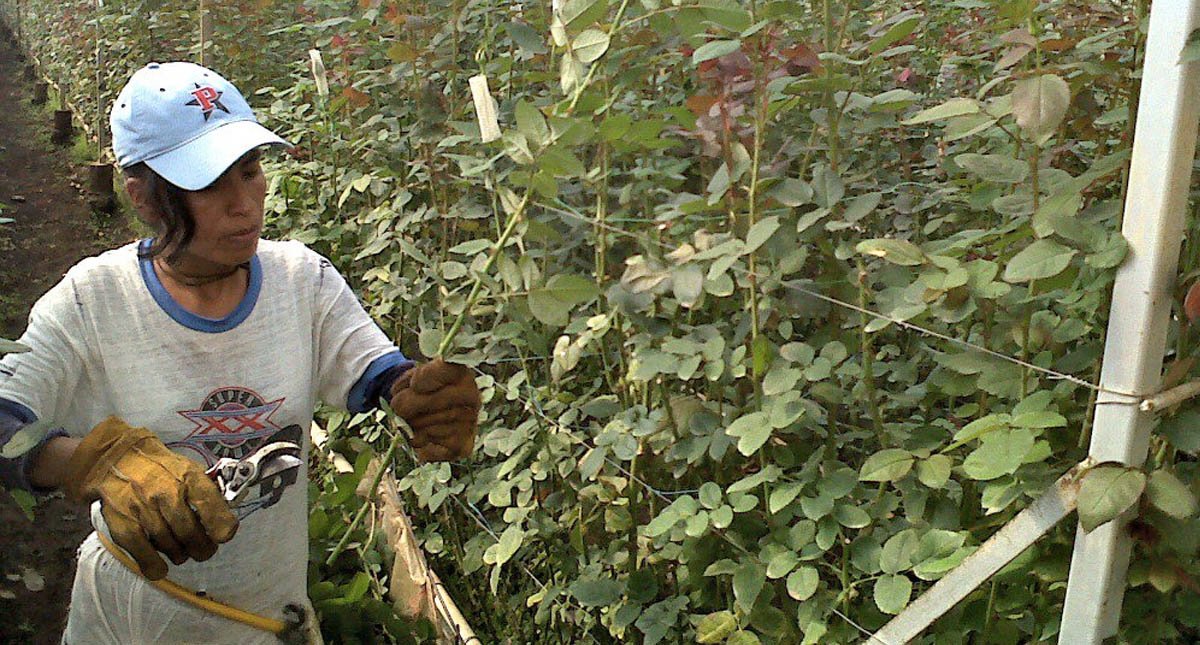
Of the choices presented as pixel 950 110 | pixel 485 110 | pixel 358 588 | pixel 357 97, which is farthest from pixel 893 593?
pixel 357 97

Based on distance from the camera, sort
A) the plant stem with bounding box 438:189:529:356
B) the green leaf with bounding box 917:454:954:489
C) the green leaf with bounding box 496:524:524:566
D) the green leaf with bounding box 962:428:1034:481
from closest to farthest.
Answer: the green leaf with bounding box 962:428:1034:481 → the green leaf with bounding box 917:454:954:489 → the plant stem with bounding box 438:189:529:356 → the green leaf with bounding box 496:524:524:566

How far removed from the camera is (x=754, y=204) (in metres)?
1.61

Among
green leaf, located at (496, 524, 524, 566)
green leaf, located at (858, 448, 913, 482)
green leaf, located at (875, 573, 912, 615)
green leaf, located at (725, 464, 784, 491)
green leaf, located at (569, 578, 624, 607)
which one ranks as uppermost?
green leaf, located at (858, 448, 913, 482)

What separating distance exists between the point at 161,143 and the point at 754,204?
3.00 ft

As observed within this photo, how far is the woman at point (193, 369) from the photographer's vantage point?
67.4 inches

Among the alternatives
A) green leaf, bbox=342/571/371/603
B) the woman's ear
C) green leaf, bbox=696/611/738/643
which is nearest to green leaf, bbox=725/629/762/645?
green leaf, bbox=696/611/738/643

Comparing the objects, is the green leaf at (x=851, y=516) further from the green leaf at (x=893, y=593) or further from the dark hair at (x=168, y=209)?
the dark hair at (x=168, y=209)

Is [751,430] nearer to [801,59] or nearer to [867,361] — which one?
[867,361]

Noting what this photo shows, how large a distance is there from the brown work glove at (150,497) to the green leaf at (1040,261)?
41.7 inches

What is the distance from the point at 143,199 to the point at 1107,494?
4.72 ft

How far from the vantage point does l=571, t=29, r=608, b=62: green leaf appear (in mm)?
1592

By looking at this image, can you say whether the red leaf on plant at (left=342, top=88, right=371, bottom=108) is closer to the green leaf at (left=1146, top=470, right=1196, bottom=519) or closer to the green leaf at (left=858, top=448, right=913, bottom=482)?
the green leaf at (left=858, top=448, right=913, bottom=482)

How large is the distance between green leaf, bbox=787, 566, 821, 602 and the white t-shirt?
821 mm

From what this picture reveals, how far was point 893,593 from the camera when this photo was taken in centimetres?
147
